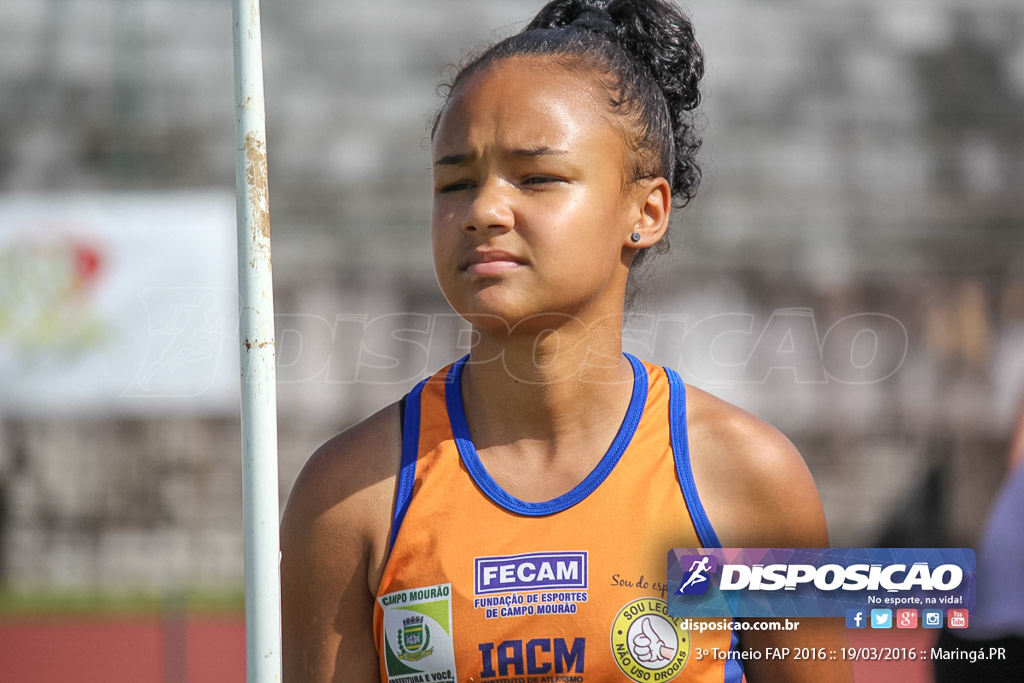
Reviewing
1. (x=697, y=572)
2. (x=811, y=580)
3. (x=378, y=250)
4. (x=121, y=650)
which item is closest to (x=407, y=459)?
(x=697, y=572)

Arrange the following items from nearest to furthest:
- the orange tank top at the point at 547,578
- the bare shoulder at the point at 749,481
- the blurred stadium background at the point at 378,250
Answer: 1. the orange tank top at the point at 547,578
2. the bare shoulder at the point at 749,481
3. the blurred stadium background at the point at 378,250

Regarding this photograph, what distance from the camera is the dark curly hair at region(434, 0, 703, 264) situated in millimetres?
1571

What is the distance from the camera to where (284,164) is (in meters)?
5.51

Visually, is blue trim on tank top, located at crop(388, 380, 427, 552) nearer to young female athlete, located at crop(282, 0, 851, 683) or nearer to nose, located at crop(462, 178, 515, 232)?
young female athlete, located at crop(282, 0, 851, 683)

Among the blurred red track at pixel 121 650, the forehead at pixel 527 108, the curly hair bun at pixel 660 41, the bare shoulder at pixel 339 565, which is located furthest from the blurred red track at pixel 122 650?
the forehead at pixel 527 108

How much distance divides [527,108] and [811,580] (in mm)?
865

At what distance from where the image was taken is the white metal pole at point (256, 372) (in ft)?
3.86

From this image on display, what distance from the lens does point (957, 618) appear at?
179cm

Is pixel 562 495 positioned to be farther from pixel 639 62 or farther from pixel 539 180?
pixel 639 62

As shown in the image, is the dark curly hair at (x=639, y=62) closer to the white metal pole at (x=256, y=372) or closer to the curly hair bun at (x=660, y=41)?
the curly hair bun at (x=660, y=41)

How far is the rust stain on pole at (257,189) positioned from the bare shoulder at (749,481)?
709 millimetres

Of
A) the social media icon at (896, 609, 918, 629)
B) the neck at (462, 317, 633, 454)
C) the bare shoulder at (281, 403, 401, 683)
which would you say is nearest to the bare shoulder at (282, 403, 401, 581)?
the bare shoulder at (281, 403, 401, 683)

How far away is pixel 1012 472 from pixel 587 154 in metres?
1.30

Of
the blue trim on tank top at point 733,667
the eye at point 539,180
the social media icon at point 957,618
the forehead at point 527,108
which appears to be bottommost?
the blue trim on tank top at point 733,667
